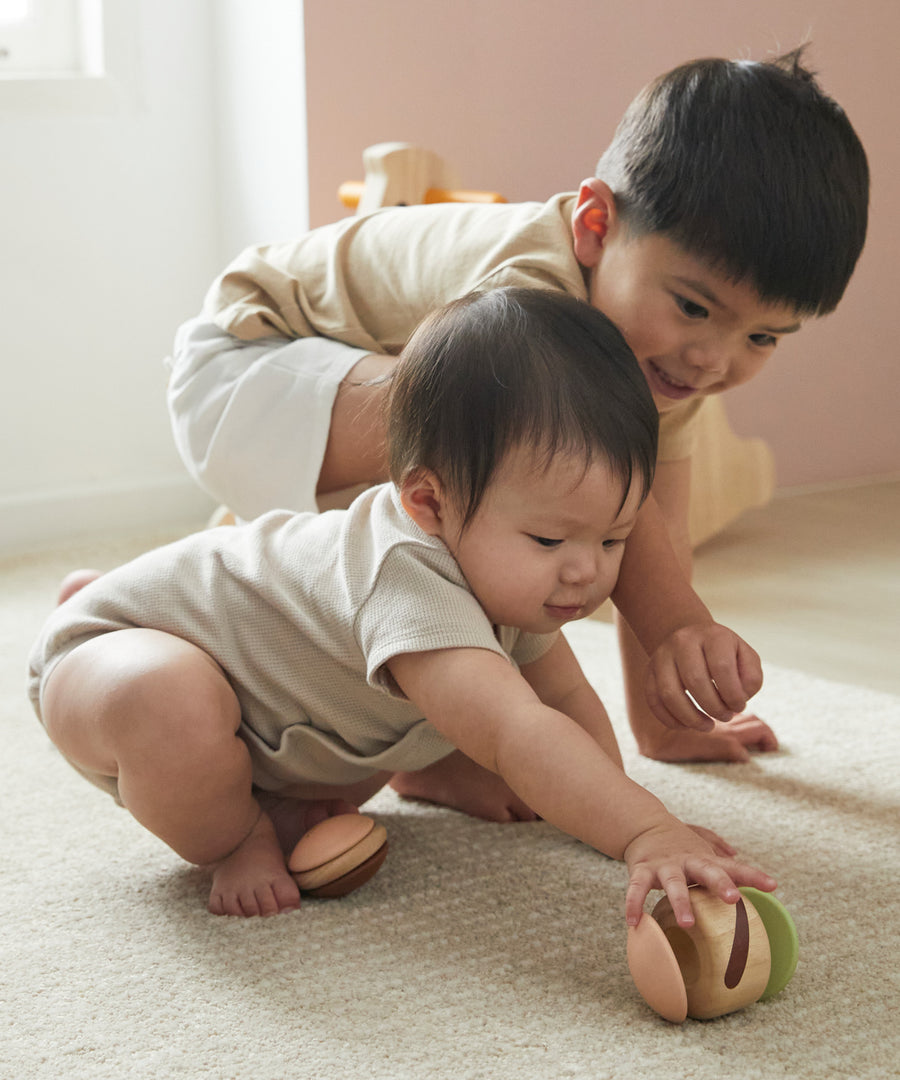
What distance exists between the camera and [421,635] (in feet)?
2.24

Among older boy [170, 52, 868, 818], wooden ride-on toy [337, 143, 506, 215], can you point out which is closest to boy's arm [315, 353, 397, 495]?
older boy [170, 52, 868, 818]

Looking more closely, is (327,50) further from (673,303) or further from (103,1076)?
(103,1076)

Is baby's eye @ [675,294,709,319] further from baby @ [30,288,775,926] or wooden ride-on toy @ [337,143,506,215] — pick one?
wooden ride-on toy @ [337,143,506,215]

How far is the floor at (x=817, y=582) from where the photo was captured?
127cm

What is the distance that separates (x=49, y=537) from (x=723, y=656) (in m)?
1.20

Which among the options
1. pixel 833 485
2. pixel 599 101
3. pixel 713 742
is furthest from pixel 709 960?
pixel 833 485

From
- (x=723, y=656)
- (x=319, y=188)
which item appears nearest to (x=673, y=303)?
(x=723, y=656)

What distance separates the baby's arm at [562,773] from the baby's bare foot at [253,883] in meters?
0.16

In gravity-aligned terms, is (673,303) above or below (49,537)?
above

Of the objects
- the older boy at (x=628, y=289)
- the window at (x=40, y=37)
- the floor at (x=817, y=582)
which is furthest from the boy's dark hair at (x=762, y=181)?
the window at (x=40, y=37)

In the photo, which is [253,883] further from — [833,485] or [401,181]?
[833,485]

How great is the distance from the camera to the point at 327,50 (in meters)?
1.62

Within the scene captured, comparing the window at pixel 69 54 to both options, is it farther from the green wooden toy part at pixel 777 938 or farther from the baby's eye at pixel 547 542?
the green wooden toy part at pixel 777 938

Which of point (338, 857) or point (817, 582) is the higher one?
point (338, 857)
